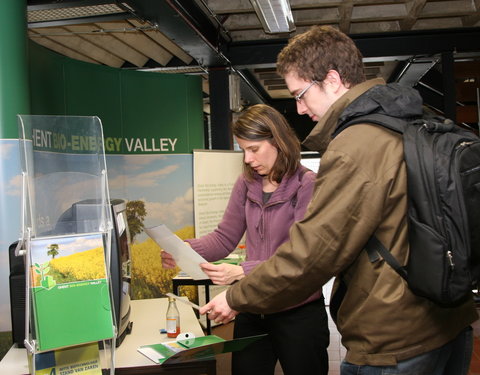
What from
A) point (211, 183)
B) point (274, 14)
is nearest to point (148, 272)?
point (211, 183)

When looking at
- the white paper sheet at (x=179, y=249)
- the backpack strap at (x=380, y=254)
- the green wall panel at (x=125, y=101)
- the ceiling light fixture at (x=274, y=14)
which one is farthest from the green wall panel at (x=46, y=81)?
the backpack strap at (x=380, y=254)

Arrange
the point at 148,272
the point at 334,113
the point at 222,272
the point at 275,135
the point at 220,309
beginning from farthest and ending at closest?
the point at 148,272 → the point at 275,135 → the point at 222,272 → the point at 220,309 → the point at 334,113

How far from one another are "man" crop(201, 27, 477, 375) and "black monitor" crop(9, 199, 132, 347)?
1.85 ft

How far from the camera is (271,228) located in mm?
2240

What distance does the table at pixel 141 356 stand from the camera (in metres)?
1.89

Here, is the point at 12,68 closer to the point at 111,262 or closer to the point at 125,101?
the point at 111,262

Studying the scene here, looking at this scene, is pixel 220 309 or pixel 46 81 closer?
pixel 220 309

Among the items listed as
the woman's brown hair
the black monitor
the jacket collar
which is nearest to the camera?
the jacket collar

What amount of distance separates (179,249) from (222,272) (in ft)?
0.61

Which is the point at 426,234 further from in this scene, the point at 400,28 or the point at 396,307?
the point at 400,28

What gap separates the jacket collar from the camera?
5.03ft

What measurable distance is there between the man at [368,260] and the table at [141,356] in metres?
0.58

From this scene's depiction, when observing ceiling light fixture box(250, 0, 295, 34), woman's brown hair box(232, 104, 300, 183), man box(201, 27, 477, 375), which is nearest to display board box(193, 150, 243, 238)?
ceiling light fixture box(250, 0, 295, 34)

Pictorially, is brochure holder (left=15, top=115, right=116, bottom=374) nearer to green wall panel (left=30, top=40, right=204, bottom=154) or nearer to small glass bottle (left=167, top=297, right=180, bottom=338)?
small glass bottle (left=167, top=297, right=180, bottom=338)
